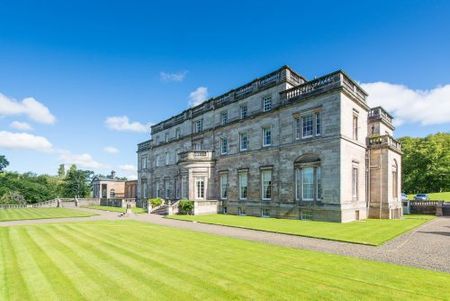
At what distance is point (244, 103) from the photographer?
91.5ft

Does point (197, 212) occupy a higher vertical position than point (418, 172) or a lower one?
lower

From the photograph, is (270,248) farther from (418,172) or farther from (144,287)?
(418,172)

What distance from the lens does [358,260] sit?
8680mm

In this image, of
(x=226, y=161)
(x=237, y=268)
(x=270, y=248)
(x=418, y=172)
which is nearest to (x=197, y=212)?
(x=226, y=161)

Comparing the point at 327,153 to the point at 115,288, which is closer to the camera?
the point at 115,288

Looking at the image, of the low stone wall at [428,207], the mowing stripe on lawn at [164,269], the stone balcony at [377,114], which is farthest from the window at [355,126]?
the mowing stripe on lawn at [164,269]

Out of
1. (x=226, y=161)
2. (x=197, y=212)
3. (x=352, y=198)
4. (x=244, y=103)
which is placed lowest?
(x=197, y=212)

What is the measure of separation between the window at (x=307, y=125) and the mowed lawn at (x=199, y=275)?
12.9 m

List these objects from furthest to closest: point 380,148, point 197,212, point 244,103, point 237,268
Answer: point 244,103
point 197,212
point 380,148
point 237,268

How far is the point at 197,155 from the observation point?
30516mm

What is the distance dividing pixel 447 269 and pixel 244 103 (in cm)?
2220

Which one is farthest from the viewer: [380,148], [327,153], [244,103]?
[244,103]

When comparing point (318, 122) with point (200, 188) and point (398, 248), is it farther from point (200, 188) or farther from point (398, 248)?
point (200, 188)

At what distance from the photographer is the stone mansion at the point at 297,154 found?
19750 mm
